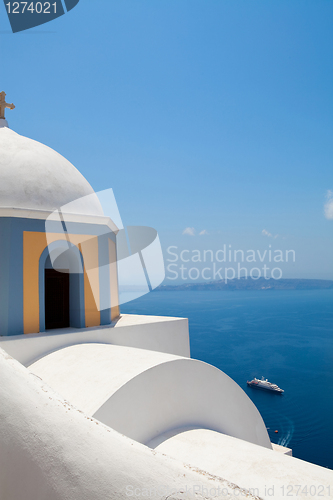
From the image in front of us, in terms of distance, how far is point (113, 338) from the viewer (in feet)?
20.1

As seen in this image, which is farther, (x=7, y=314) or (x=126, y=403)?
(x=7, y=314)

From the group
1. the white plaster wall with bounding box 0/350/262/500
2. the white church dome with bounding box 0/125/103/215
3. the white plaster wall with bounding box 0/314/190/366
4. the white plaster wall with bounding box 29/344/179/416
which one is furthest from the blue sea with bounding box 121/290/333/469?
the white plaster wall with bounding box 0/350/262/500

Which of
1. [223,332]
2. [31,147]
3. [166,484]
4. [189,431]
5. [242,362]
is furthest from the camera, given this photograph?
[223,332]

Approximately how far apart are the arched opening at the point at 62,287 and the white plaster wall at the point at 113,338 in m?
0.41

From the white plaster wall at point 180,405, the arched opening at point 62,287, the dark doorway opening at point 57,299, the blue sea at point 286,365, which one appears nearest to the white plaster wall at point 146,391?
the white plaster wall at point 180,405

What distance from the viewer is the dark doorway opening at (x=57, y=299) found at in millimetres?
6686

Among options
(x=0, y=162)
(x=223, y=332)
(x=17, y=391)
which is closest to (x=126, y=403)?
(x=17, y=391)

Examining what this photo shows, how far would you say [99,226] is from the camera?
655 centimetres

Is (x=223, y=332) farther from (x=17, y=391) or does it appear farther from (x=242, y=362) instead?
(x=17, y=391)

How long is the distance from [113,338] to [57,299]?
1.81 m

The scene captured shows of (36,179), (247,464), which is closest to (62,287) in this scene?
(36,179)

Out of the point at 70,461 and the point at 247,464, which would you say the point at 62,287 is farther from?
the point at 70,461

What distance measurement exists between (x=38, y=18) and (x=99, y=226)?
3.57 meters

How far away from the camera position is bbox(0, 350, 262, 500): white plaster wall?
1.34 meters
